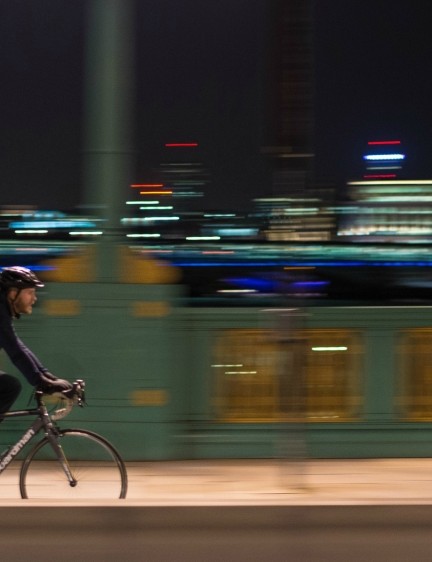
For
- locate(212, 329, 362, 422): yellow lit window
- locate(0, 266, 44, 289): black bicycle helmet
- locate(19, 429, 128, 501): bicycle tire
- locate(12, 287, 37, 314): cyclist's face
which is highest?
locate(0, 266, 44, 289): black bicycle helmet

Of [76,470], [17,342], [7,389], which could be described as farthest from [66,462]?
[17,342]

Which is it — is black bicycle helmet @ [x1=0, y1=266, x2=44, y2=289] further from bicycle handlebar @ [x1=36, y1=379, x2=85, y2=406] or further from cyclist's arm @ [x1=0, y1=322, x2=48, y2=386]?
bicycle handlebar @ [x1=36, y1=379, x2=85, y2=406]

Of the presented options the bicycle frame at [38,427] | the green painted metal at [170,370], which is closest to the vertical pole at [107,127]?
the green painted metal at [170,370]

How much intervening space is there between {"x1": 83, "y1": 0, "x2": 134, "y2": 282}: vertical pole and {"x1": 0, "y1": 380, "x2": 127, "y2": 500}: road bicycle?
1.52m

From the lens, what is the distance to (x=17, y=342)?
17.3 ft

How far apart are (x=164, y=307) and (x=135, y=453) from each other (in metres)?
1.05

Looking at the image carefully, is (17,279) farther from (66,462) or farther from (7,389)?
(66,462)

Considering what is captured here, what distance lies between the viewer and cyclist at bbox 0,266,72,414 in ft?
17.1

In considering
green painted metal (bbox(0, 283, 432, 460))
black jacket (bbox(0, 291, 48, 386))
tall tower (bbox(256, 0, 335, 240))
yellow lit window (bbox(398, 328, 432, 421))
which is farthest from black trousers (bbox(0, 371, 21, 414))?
yellow lit window (bbox(398, 328, 432, 421))

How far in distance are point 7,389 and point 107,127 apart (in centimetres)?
210
